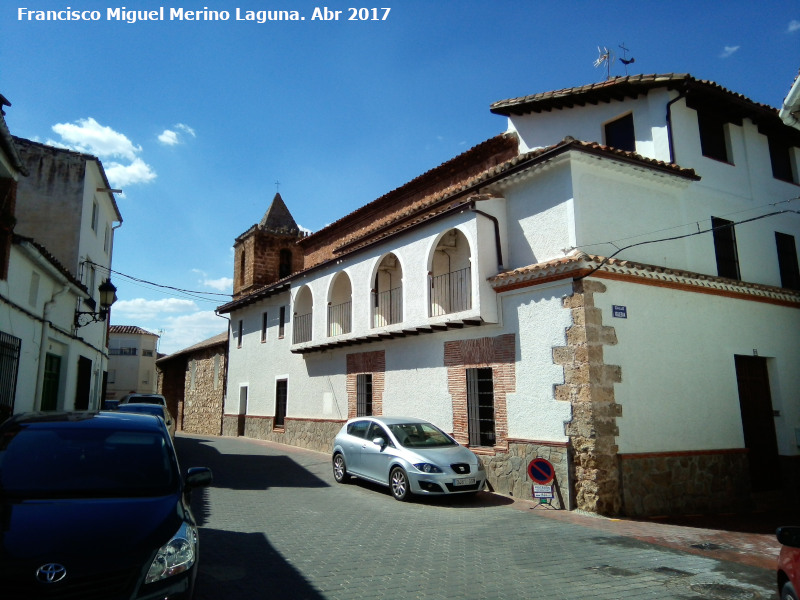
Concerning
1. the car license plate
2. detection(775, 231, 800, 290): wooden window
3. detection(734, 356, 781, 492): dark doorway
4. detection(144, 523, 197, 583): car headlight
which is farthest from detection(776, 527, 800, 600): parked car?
detection(775, 231, 800, 290): wooden window

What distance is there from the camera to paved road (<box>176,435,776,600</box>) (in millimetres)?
5426

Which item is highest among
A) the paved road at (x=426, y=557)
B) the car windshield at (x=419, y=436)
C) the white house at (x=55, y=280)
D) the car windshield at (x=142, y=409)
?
the white house at (x=55, y=280)

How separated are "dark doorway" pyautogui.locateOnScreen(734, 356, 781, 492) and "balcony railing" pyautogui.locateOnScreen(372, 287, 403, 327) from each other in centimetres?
837

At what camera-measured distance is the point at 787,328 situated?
13.2 meters

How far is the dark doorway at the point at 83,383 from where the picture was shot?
16.2 metres

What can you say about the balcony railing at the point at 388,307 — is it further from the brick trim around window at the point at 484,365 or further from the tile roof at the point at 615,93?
the tile roof at the point at 615,93

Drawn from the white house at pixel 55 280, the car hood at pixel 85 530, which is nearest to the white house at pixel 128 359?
the white house at pixel 55 280

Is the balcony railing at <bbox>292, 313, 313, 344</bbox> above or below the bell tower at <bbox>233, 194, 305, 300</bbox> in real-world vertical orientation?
below

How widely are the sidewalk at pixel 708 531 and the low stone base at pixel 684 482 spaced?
227 millimetres

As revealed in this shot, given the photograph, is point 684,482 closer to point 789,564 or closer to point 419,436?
A: point 419,436

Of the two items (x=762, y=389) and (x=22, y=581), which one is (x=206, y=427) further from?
(x=22, y=581)

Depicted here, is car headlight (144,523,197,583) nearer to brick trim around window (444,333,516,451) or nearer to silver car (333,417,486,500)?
silver car (333,417,486,500)

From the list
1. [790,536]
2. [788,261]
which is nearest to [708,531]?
[790,536]

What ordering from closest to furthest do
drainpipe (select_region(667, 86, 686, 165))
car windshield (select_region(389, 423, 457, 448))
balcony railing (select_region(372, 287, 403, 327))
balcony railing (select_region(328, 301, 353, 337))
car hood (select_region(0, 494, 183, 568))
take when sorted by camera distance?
car hood (select_region(0, 494, 183, 568)) < car windshield (select_region(389, 423, 457, 448)) < drainpipe (select_region(667, 86, 686, 165)) < balcony railing (select_region(372, 287, 403, 327)) < balcony railing (select_region(328, 301, 353, 337))
